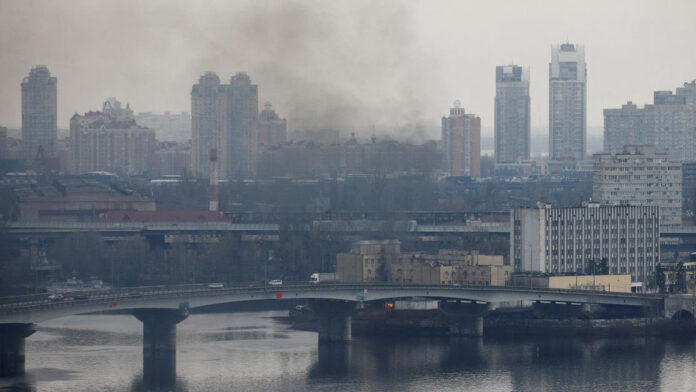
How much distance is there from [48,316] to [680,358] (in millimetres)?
8680

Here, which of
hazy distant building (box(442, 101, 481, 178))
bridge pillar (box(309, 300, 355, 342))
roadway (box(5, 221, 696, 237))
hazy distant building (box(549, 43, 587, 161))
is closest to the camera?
bridge pillar (box(309, 300, 355, 342))

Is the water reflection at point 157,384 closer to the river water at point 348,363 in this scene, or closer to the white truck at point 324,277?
the river water at point 348,363

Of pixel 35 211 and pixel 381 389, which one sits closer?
pixel 381 389

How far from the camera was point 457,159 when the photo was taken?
79750 mm

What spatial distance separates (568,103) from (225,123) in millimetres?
25660

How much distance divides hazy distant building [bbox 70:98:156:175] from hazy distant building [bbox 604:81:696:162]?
17.7 meters

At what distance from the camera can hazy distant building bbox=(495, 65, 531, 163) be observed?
92.4 m

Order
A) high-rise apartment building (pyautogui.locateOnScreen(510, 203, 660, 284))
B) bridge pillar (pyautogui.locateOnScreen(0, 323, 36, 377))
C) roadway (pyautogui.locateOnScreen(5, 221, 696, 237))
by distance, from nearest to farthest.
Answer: bridge pillar (pyautogui.locateOnScreen(0, 323, 36, 377)) → high-rise apartment building (pyautogui.locateOnScreen(510, 203, 660, 284)) → roadway (pyautogui.locateOnScreen(5, 221, 696, 237))

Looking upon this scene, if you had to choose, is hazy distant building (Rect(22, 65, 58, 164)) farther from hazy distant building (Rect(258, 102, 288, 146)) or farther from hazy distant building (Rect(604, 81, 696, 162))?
hazy distant building (Rect(604, 81, 696, 162))

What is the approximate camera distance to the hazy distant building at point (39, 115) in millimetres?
60094

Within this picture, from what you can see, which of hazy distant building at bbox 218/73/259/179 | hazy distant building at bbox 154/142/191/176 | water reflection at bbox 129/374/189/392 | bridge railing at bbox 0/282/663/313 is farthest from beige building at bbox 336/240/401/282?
hazy distant building at bbox 154/142/191/176

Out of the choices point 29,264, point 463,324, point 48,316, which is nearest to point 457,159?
point 29,264

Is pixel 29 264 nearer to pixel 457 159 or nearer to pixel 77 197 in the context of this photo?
pixel 77 197

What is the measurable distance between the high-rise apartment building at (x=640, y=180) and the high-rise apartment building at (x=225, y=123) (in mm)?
23391
